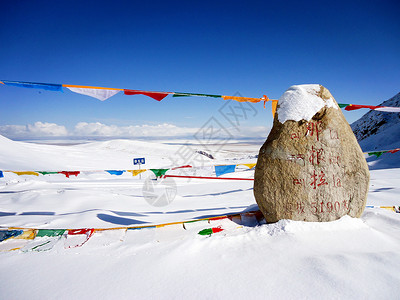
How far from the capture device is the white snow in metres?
2.84

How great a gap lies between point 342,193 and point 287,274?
5.36 ft

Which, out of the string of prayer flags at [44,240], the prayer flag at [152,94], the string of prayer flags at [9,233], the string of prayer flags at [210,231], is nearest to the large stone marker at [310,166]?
A: the string of prayer flags at [210,231]

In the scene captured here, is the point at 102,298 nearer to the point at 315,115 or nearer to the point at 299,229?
the point at 299,229

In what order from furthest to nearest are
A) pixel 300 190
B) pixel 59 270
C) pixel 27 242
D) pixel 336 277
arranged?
1. pixel 300 190
2. pixel 27 242
3. pixel 59 270
4. pixel 336 277

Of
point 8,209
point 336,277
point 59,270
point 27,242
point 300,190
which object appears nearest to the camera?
point 336,277

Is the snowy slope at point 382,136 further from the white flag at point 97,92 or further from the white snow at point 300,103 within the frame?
the white flag at point 97,92

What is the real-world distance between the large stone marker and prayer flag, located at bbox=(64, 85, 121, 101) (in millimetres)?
2376

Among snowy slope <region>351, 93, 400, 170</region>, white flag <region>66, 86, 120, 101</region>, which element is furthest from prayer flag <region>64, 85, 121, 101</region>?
snowy slope <region>351, 93, 400, 170</region>

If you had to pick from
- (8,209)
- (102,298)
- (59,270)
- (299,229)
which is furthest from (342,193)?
(8,209)

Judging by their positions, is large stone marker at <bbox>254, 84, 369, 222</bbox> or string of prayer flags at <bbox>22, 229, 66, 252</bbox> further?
large stone marker at <bbox>254, 84, 369, 222</bbox>

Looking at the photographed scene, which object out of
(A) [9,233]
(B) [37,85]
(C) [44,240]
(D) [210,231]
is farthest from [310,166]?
(A) [9,233]

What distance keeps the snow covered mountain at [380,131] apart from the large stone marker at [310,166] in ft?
54.9

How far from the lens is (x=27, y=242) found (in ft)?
8.45

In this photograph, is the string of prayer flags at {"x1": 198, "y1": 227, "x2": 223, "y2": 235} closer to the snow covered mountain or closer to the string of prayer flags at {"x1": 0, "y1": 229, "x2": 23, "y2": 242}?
the string of prayer flags at {"x1": 0, "y1": 229, "x2": 23, "y2": 242}
